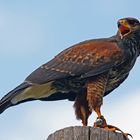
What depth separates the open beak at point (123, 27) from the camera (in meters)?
6.61

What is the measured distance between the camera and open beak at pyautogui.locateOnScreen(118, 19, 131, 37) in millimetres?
6607

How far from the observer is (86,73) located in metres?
6.30

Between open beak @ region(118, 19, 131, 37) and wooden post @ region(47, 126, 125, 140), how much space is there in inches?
101

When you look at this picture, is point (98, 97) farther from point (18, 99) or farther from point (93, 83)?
point (18, 99)

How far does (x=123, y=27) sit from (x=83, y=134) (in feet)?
8.95

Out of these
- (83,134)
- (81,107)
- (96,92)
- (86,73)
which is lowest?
(81,107)

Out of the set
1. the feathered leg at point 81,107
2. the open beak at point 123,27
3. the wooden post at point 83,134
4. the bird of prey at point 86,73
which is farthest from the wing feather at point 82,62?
the wooden post at point 83,134

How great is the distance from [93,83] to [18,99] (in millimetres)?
906

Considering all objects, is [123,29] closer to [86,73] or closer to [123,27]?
[123,27]

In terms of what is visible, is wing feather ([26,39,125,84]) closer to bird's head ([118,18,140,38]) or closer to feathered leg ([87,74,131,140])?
feathered leg ([87,74,131,140])

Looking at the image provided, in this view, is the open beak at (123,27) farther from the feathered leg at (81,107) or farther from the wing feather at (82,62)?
the feathered leg at (81,107)

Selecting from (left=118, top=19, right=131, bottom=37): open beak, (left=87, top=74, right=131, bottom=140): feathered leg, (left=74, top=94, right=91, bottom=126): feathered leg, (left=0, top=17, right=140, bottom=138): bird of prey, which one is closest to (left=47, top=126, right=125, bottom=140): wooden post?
(left=87, top=74, right=131, bottom=140): feathered leg

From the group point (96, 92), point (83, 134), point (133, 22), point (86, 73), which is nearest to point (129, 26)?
point (133, 22)

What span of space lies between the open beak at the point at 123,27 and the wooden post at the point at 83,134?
2564mm
